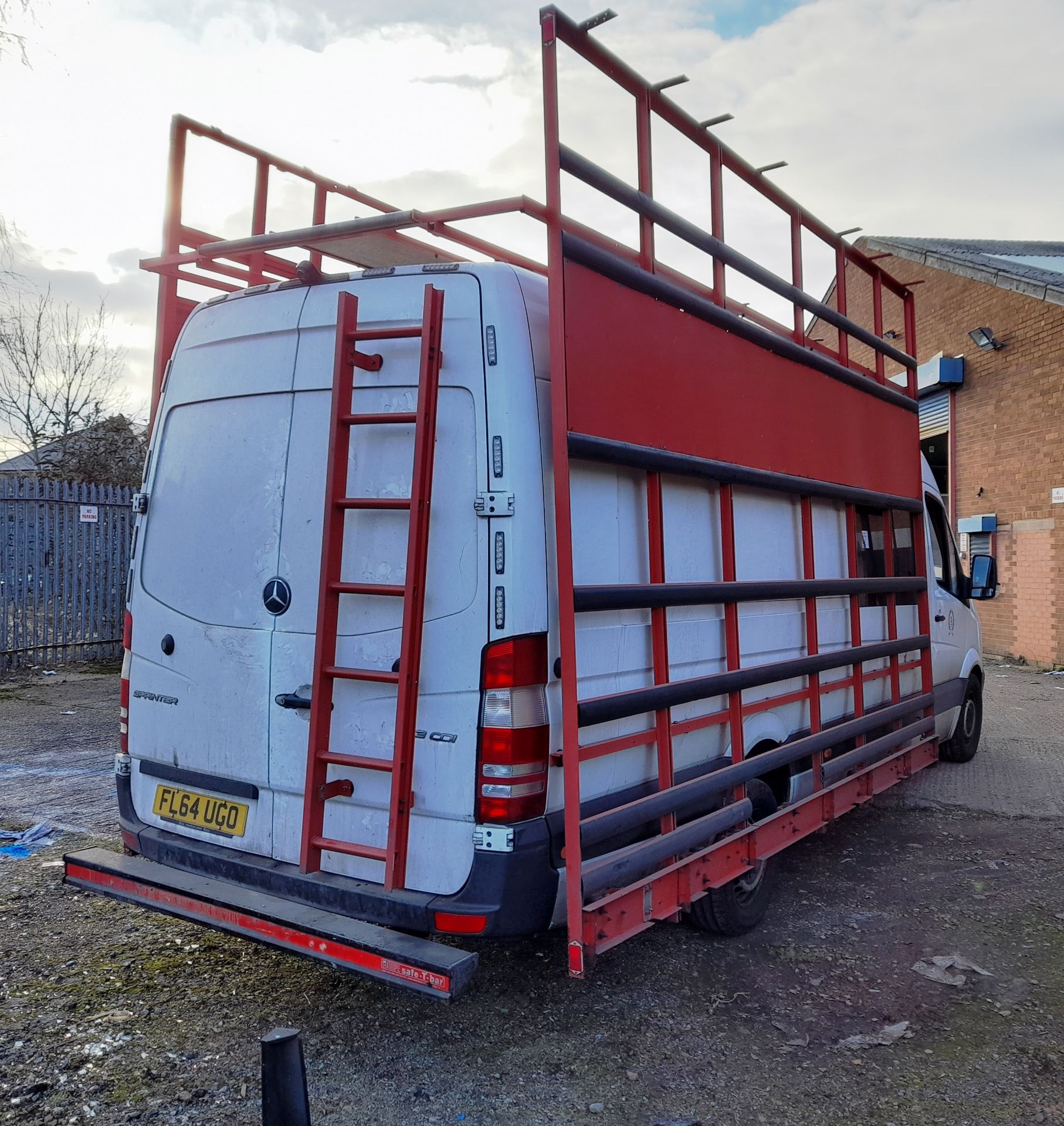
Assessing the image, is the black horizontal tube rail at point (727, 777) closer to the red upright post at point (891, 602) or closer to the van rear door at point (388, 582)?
the red upright post at point (891, 602)

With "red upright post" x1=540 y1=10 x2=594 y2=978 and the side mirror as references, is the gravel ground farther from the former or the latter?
the side mirror

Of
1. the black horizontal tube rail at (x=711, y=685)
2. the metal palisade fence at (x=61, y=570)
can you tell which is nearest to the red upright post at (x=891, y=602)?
the black horizontal tube rail at (x=711, y=685)

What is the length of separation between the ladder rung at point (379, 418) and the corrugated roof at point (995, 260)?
13365 mm

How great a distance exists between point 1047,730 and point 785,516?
20.7 feet

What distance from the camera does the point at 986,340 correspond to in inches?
575

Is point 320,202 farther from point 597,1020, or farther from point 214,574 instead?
point 597,1020

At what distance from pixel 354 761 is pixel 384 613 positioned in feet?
1.56

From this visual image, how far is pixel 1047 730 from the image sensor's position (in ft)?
29.4

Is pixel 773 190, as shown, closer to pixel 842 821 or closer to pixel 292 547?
pixel 292 547

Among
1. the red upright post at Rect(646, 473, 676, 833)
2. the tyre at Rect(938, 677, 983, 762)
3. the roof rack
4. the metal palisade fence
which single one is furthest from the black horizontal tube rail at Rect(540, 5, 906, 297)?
the metal palisade fence

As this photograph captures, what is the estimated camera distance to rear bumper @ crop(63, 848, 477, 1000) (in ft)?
8.52

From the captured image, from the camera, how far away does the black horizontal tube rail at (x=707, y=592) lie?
2.94 meters

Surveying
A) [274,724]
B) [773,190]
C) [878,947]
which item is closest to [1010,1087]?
[878,947]

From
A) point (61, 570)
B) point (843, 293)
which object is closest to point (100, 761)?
point (61, 570)
